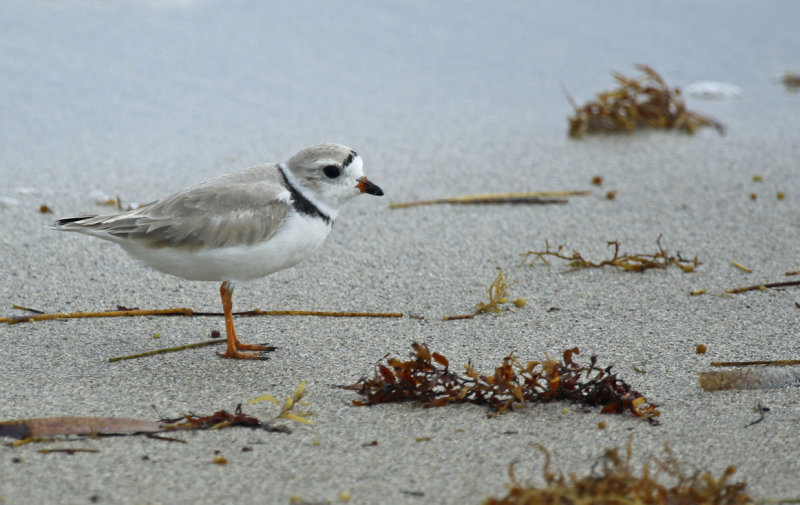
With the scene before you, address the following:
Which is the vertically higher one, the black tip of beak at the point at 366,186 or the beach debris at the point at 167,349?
the black tip of beak at the point at 366,186

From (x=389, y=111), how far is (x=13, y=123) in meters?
2.87

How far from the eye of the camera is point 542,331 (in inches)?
143

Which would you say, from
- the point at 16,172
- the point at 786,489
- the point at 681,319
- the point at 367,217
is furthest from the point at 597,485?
the point at 16,172

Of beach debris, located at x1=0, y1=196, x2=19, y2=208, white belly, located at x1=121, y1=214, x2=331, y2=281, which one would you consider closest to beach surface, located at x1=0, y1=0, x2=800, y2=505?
beach debris, located at x1=0, y1=196, x2=19, y2=208

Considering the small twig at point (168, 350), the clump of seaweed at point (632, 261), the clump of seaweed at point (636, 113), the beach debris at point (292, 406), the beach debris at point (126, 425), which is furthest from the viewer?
the clump of seaweed at point (636, 113)

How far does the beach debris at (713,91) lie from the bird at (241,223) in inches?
200

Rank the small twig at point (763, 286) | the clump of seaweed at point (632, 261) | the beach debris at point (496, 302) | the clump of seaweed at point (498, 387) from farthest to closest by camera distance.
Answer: the clump of seaweed at point (632, 261) → the small twig at point (763, 286) → the beach debris at point (496, 302) → the clump of seaweed at point (498, 387)

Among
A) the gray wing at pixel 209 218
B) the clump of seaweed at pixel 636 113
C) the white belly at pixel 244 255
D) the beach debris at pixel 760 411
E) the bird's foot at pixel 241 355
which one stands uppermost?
the clump of seaweed at pixel 636 113

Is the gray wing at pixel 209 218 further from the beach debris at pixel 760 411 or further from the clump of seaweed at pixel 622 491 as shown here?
the beach debris at pixel 760 411

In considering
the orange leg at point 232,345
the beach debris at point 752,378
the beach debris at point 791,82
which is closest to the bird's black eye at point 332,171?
the orange leg at point 232,345

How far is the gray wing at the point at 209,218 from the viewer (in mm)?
3375

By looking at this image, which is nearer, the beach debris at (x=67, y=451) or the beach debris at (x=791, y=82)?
the beach debris at (x=67, y=451)

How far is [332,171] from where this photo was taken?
352 cm

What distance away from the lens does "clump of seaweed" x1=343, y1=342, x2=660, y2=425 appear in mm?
2904
